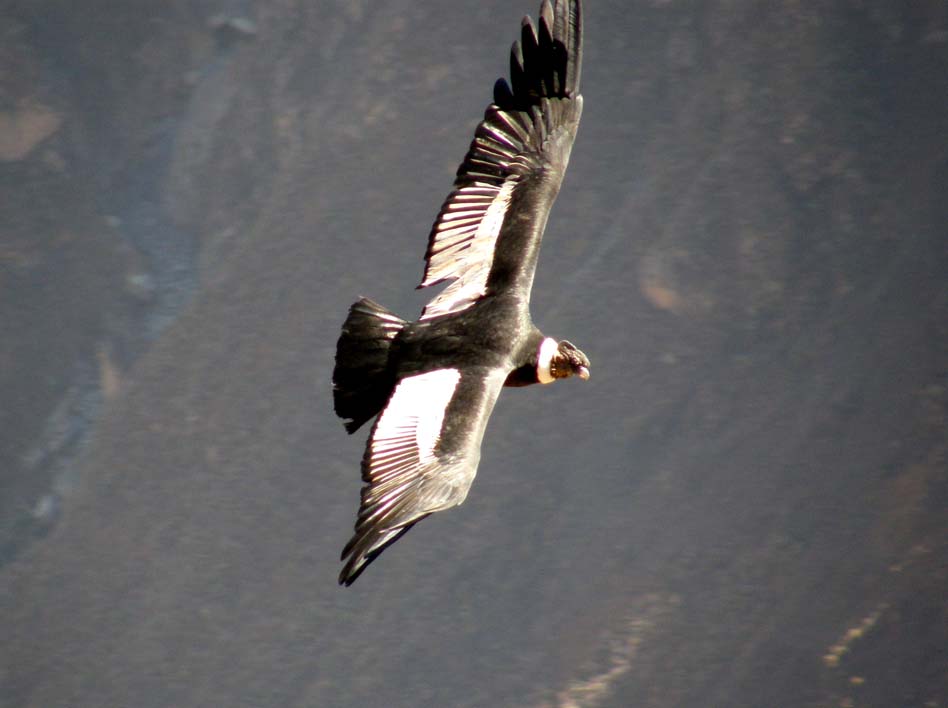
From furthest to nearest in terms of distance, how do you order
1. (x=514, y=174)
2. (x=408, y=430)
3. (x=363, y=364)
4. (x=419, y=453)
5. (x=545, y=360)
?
(x=514, y=174) → (x=545, y=360) → (x=363, y=364) → (x=408, y=430) → (x=419, y=453)

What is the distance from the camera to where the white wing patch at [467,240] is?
895 centimetres

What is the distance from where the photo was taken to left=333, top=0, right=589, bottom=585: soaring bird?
7.53 meters

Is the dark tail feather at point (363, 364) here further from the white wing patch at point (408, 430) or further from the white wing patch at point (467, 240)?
the white wing patch at point (467, 240)

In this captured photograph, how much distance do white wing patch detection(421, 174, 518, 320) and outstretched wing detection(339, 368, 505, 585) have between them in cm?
90

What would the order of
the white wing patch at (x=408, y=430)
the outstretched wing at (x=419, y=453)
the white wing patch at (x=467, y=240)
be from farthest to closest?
1. the white wing patch at (x=467, y=240)
2. the white wing patch at (x=408, y=430)
3. the outstretched wing at (x=419, y=453)

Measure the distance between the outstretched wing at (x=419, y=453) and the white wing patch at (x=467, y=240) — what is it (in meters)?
0.90

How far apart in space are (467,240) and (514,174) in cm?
63

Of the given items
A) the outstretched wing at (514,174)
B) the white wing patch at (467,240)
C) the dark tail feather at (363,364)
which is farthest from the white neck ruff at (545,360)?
the dark tail feather at (363,364)

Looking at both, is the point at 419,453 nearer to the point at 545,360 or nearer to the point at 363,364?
the point at 363,364

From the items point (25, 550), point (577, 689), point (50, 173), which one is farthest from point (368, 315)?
point (50, 173)

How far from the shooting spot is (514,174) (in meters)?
9.32

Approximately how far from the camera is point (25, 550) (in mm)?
22969

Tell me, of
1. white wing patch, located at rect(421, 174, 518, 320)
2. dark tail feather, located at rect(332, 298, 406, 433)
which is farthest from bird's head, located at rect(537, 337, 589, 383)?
dark tail feather, located at rect(332, 298, 406, 433)

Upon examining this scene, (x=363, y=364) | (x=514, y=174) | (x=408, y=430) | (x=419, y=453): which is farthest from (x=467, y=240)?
(x=419, y=453)
